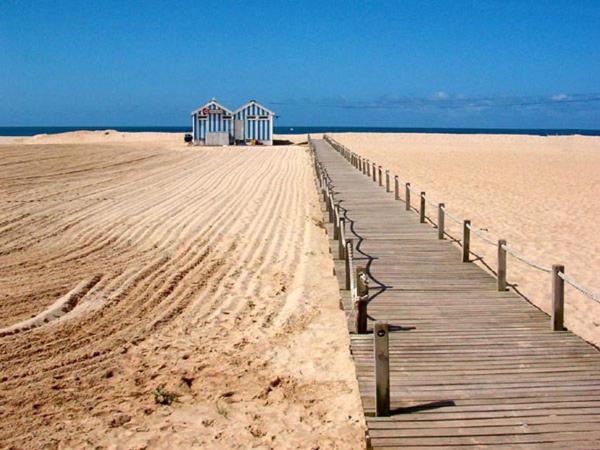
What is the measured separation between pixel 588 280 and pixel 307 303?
14.1 feet

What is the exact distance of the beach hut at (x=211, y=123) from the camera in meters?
47.2

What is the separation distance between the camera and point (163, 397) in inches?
223

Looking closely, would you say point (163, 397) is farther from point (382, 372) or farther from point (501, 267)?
point (501, 267)

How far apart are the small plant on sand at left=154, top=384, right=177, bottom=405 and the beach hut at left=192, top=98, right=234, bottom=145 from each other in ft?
139

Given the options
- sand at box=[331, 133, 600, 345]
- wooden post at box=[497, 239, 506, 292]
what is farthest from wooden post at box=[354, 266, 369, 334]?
sand at box=[331, 133, 600, 345]

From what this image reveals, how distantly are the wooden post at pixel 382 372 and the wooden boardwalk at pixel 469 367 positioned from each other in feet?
0.28

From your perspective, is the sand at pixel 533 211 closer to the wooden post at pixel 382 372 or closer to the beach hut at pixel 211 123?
the wooden post at pixel 382 372

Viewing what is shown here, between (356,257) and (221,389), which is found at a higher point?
(356,257)

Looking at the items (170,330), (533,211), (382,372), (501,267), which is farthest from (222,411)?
(533,211)

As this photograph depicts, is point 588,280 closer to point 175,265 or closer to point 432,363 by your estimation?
point 432,363

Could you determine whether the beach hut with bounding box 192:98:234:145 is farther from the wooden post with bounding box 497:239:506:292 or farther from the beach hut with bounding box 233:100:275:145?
the wooden post with bounding box 497:239:506:292

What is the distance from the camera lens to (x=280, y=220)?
14664 mm

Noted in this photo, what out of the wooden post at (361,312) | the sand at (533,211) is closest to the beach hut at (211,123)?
the sand at (533,211)

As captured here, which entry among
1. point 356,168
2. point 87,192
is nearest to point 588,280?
point 87,192
